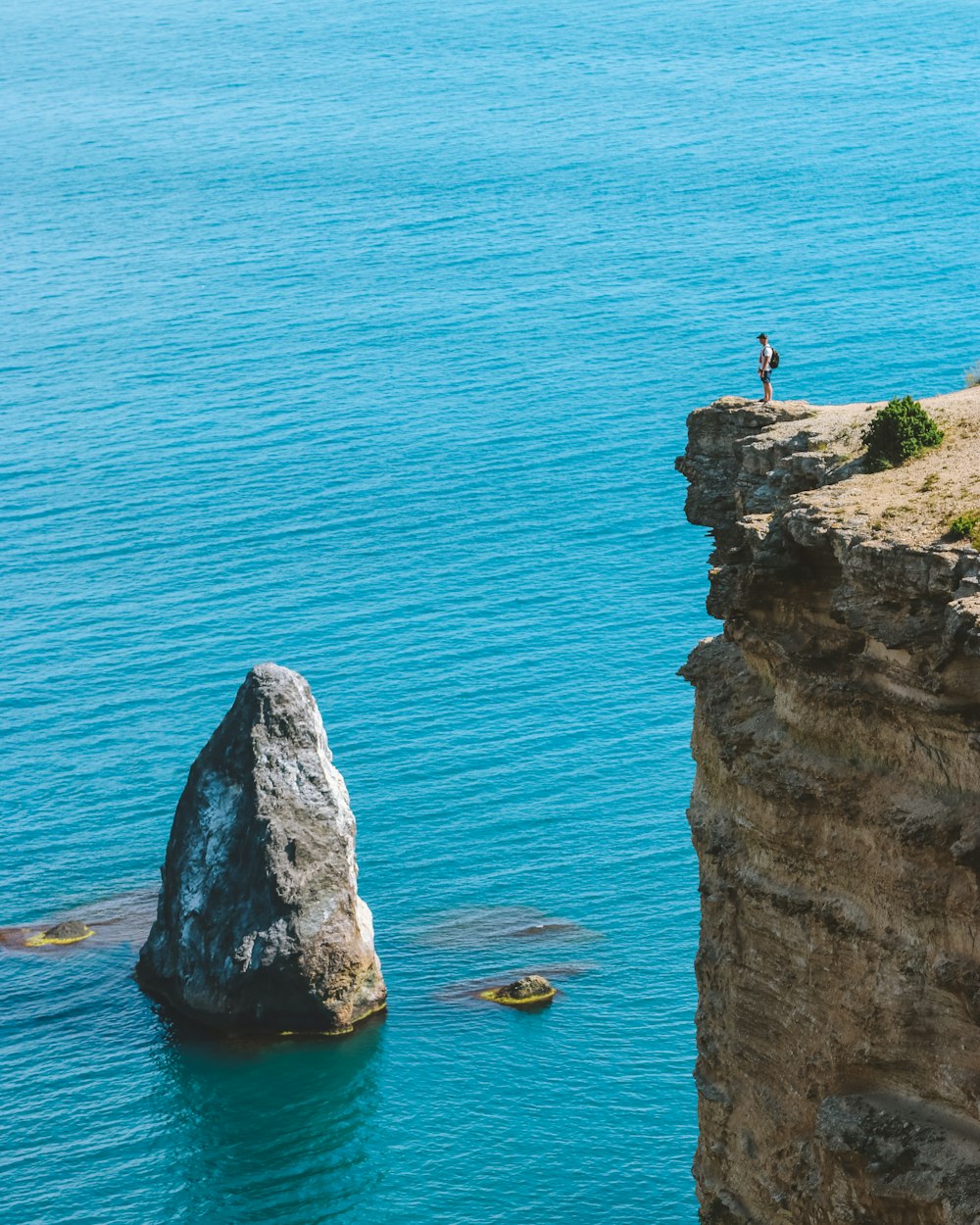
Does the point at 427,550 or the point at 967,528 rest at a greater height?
the point at 967,528

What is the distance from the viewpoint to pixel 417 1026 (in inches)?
3105

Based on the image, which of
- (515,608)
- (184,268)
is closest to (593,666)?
(515,608)

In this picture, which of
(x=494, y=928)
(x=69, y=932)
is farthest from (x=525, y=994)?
(x=69, y=932)

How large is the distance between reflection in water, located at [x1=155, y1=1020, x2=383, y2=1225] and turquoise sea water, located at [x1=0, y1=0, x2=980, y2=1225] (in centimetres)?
19

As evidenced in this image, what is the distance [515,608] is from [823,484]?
71.8 meters

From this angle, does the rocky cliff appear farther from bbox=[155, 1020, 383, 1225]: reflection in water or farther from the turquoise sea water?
bbox=[155, 1020, 383, 1225]: reflection in water

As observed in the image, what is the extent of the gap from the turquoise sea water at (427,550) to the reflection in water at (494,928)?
0.24 metres

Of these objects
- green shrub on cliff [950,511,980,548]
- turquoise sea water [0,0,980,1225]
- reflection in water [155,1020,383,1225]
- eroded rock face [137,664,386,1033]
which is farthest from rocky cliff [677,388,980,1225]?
eroded rock face [137,664,386,1033]

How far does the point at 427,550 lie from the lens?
4867 inches

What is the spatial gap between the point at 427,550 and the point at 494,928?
4178 cm

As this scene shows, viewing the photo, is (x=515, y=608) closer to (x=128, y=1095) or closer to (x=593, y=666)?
(x=593, y=666)

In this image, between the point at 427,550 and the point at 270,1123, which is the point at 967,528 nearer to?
the point at 270,1123

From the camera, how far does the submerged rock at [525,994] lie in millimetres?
79688

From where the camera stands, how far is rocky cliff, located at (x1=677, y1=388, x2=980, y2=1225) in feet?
121
